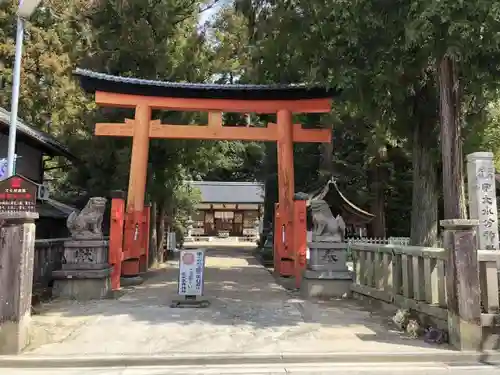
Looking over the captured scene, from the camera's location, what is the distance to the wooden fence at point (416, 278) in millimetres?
6582

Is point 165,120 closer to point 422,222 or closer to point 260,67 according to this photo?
point 260,67

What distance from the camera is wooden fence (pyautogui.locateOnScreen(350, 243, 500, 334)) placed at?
6582mm

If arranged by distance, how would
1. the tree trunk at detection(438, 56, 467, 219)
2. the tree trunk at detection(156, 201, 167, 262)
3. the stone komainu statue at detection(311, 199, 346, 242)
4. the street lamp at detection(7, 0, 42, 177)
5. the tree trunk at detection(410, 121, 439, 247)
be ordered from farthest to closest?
1. the tree trunk at detection(156, 201, 167, 262)
2. the stone komainu statue at detection(311, 199, 346, 242)
3. the tree trunk at detection(410, 121, 439, 247)
4. the street lamp at detection(7, 0, 42, 177)
5. the tree trunk at detection(438, 56, 467, 219)

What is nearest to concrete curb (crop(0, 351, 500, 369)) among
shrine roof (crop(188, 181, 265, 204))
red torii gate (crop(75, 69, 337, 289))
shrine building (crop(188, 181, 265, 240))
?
red torii gate (crop(75, 69, 337, 289))

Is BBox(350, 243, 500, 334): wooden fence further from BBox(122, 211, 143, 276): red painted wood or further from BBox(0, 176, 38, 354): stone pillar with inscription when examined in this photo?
BBox(122, 211, 143, 276): red painted wood

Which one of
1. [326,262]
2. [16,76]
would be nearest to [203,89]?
[16,76]

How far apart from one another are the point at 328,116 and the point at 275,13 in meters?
6.48

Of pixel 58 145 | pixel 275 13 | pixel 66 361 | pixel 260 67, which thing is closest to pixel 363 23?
pixel 275 13

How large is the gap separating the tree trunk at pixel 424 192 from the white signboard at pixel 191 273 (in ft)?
17.1

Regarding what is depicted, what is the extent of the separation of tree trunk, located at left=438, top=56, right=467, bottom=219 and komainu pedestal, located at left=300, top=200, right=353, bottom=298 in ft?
9.13

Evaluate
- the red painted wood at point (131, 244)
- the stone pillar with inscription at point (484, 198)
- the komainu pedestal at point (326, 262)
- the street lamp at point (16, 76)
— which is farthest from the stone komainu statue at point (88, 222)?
the stone pillar with inscription at point (484, 198)

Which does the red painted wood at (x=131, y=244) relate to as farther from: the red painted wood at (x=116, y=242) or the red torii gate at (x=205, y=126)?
the red painted wood at (x=116, y=242)

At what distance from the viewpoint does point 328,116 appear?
55.8 ft

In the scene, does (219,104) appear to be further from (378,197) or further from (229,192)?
(229,192)
